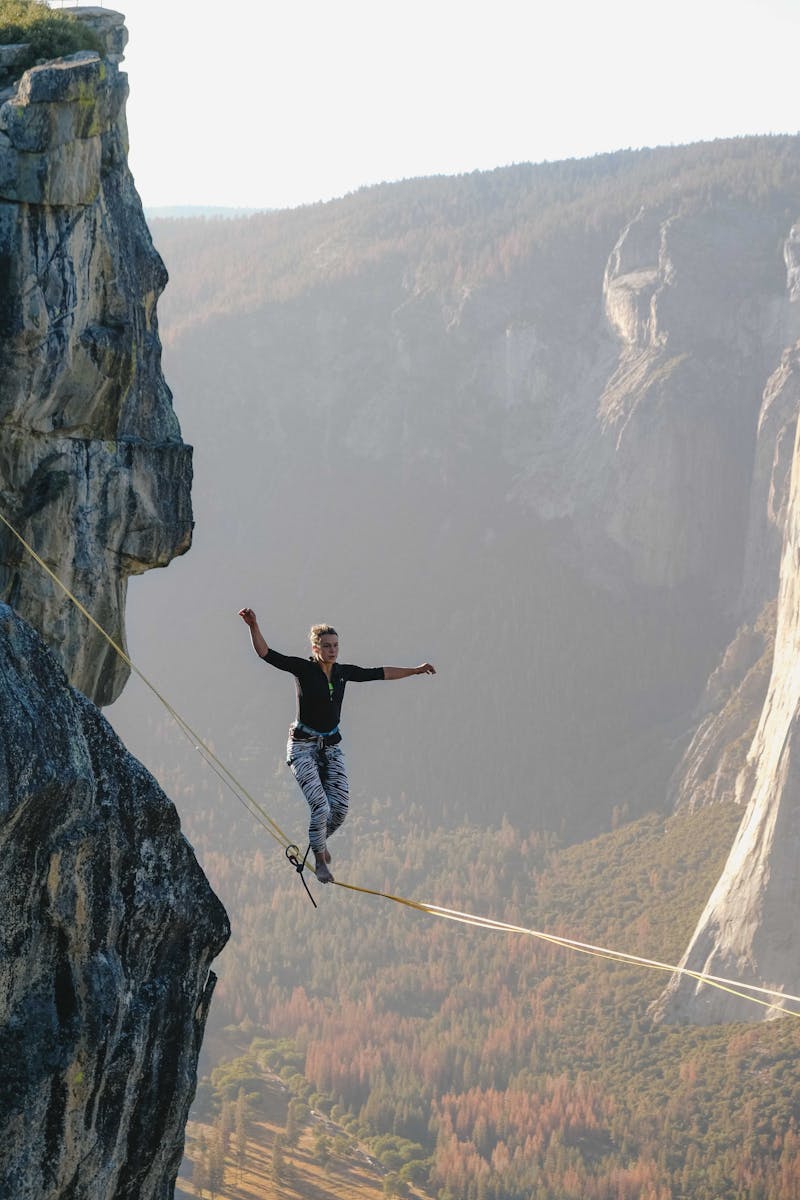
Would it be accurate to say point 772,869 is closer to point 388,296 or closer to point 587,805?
point 587,805

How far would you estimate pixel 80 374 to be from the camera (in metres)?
21.3

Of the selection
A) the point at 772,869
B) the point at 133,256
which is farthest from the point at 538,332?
the point at 133,256

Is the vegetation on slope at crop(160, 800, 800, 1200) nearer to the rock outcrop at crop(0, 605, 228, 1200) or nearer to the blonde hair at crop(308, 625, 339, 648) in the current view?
the rock outcrop at crop(0, 605, 228, 1200)

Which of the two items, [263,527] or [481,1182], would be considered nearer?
[481,1182]

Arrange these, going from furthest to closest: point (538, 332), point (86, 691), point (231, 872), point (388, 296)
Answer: point (388, 296) < point (538, 332) < point (231, 872) < point (86, 691)

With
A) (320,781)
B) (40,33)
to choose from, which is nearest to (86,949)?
(320,781)

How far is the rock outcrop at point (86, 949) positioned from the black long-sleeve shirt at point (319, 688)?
200cm

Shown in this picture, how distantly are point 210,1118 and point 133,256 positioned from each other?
158 feet

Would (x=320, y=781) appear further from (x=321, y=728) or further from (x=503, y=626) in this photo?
(x=503, y=626)

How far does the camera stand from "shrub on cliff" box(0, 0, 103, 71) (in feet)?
73.5

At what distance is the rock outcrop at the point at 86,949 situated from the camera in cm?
1258

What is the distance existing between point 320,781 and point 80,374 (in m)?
8.01

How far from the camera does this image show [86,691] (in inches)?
901

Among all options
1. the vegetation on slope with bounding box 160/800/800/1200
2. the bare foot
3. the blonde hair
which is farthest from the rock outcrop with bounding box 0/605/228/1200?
the vegetation on slope with bounding box 160/800/800/1200
